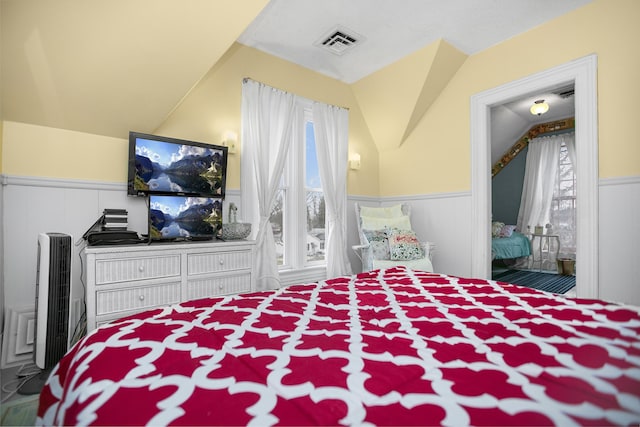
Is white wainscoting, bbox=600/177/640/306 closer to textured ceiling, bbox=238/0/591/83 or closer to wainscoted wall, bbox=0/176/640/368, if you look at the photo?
wainscoted wall, bbox=0/176/640/368

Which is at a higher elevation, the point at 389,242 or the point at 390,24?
the point at 390,24

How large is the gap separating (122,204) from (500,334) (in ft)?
9.08

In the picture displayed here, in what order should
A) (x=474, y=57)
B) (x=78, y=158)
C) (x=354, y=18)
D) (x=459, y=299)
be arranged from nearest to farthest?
(x=459, y=299) → (x=78, y=158) → (x=354, y=18) → (x=474, y=57)

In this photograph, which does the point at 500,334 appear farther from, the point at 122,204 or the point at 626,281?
the point at 122,204

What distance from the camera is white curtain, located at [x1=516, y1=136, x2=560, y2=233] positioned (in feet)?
19.2

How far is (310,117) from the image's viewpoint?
383 centimetres

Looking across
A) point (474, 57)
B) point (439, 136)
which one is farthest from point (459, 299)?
point (474, 57)

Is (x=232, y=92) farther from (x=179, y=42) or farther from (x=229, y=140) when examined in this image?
(x=179, y=42)

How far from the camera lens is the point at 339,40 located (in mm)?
3193

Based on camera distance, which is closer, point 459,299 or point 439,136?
point 459,299

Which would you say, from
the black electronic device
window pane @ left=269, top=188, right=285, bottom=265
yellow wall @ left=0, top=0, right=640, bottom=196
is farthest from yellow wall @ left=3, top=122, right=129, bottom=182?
window pane @ left=269, top=188, right=285, bottom=265

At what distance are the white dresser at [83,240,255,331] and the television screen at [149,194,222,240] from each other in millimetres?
249

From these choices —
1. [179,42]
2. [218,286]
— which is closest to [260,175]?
[218,286]

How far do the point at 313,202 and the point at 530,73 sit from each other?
2640 millimetres
